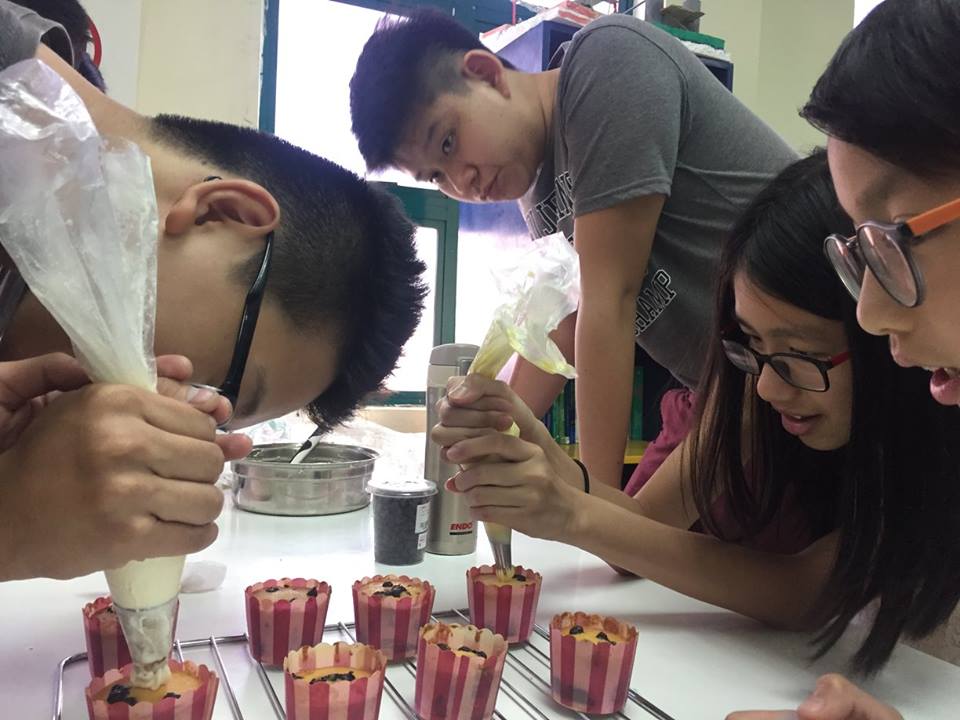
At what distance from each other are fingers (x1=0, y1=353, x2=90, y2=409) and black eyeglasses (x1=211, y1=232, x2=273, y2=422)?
125 mm

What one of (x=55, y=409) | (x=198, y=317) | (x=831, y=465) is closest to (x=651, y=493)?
(x=831, y=465)

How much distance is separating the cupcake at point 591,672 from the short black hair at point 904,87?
Answer: 1.46 feet

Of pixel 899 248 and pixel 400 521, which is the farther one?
pixel 400 521

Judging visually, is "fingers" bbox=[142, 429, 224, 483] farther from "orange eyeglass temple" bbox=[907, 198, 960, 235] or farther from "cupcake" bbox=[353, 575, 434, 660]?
"orange eyeglass temple" bbox=[907, 198, 960, 235]

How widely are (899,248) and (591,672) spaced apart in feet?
1.35

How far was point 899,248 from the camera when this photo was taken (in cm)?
52

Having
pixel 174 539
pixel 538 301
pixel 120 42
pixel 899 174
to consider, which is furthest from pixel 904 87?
pixel 120 42

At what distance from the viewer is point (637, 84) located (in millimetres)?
1209

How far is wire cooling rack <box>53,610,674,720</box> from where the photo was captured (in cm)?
60

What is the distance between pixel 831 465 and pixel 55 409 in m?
0.95

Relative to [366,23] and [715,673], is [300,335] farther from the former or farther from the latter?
[366,23]

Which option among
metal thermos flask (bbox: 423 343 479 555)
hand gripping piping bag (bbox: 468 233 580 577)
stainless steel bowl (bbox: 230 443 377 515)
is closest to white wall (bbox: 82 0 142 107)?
stainless steel bowl (bbox: 230 443 377 515)

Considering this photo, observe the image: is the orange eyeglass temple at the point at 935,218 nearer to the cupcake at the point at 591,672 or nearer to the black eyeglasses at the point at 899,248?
the black eyeglasses at the point at 899,248

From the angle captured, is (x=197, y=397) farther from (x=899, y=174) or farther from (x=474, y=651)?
(x=899, y=174)
